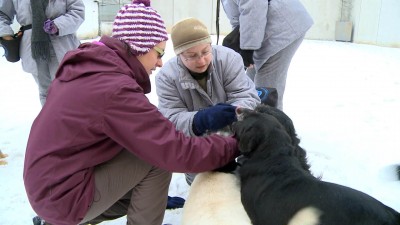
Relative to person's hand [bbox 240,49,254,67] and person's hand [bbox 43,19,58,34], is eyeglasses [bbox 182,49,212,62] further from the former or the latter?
person's hand [bbox 43,19,58,34]

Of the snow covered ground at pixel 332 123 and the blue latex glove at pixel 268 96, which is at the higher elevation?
the blue latex glove at pixel 268 96

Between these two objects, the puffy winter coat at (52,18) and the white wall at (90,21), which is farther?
the white wall at (90,21)

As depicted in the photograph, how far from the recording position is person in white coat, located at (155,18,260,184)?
2264mm

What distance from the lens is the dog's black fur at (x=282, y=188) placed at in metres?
1.58

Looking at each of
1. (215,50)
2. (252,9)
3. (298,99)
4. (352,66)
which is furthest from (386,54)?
(215,50)

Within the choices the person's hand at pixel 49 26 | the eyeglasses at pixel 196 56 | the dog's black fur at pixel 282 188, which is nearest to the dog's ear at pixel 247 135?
the dog's black fur at pixel 282 188

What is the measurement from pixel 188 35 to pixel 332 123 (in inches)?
103

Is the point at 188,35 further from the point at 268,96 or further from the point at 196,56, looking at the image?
the point at 268,96

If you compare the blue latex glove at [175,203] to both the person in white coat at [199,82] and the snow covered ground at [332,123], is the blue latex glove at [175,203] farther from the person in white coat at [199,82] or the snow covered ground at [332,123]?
the person in white coat at [199,82]

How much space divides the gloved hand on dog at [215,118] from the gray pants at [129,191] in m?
0.33

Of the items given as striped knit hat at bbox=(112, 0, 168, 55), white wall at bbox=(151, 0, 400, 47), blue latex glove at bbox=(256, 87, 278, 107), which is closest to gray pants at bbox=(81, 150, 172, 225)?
striped knit hat at bbox=(112, 0, 168, 55)

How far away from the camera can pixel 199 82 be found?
2.46 metres

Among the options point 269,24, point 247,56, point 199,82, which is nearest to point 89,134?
point 199,82

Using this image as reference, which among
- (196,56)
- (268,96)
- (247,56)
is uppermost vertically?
(196,56)
